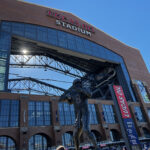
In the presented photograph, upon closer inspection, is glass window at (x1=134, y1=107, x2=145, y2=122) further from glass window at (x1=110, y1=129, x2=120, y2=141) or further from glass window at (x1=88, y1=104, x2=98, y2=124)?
glass window at (x1=88, y1=104, x2=98, y2=124)

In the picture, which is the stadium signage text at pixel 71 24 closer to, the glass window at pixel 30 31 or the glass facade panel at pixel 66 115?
the glass window at pixel 30 31

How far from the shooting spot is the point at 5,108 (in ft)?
79.7

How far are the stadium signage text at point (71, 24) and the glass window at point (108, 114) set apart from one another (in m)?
19.6

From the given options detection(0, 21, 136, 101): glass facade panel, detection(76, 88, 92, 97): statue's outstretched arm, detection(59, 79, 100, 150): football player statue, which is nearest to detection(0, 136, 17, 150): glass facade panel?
detection(0, 21, 136, 101): glass facade panel

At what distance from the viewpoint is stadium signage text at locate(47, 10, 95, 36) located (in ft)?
113

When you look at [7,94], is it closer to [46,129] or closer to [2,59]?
[2,59]

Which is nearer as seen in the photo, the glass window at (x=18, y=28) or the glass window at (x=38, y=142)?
the glass window at (x=38, y=142)

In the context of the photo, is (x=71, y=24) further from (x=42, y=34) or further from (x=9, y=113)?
(x=9, y=113)

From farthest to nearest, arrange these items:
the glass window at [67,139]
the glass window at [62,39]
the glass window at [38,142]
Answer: the glass window at [62,39] → the glass window at [67,139] → the glass window at [38,142]

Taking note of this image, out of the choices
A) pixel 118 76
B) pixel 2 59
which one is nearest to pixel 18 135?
pixel 2 59

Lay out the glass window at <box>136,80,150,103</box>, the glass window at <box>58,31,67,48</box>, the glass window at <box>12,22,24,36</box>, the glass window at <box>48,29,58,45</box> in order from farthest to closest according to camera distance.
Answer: the glass window at <box>136,80,150,103</box> → the glass window at <box>58,31,67,48</box> → the glass window at <box>48,29,58,45</box> → the glass window at <box>12,22,24,36</box>

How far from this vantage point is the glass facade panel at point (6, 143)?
22406mm

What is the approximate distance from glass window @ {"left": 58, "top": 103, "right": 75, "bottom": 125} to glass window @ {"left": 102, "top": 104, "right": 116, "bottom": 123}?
8.99 m

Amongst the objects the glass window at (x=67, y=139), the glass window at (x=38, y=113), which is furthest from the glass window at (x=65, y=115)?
the glass window at (x=38, y=113)
